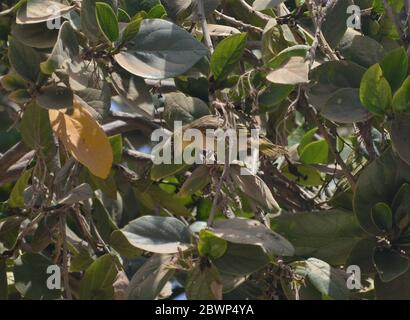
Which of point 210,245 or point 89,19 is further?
point 89,19

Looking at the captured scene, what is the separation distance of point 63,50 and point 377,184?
0.44 m

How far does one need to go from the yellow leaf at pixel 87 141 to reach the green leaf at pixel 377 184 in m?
0.33

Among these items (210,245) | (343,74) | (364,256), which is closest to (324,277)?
(364,256)

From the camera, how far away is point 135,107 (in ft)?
4.83

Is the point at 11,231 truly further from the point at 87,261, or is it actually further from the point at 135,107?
the point at 135,107

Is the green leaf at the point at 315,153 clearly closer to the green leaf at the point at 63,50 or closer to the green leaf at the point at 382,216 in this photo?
the green leaf at the point at 382,216

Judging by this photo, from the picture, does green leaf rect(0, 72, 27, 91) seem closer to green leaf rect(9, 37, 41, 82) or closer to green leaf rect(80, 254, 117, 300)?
green leaf rect(9, 37, 41, 82)

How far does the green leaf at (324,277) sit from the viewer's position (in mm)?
1353

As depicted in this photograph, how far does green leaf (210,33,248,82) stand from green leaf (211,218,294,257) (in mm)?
272

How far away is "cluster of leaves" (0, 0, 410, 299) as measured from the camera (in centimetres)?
130

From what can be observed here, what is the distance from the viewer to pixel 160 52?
4.75ft

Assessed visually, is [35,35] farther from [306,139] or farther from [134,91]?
[306,139]

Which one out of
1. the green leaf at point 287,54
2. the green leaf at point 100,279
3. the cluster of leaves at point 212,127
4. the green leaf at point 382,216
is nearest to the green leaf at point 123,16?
the cluster of leaves at point 212,127
